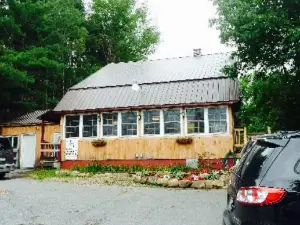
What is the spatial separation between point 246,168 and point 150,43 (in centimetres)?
4668

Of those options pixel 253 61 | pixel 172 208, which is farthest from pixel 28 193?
pixel 253 61

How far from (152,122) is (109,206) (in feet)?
32.8

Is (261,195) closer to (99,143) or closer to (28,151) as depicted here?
(99,143)

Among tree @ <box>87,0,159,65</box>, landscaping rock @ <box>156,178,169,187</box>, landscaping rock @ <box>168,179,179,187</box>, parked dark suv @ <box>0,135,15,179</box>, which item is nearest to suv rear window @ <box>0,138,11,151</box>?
parked dark suv @ <box>0,135,15,179</box>

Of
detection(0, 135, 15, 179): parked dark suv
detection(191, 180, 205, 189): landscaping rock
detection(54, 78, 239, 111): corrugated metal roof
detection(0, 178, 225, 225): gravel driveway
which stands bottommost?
detection(0, 178, 225, 225): gravel driveway

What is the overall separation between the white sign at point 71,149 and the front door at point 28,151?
6042 mm

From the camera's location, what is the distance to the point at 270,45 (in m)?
13.2

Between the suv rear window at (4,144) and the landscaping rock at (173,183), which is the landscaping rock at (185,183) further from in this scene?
the suv rear window at (4,144)

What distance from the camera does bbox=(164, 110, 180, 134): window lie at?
18703 millimetres

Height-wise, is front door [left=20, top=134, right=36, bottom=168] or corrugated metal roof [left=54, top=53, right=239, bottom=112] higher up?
corrugated metal roof [left=54, top=53, right=239, bottom=112]

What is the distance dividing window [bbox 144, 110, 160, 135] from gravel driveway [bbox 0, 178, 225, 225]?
20.6 ft

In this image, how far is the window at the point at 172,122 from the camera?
61.4 ft

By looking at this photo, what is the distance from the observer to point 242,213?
3564mm

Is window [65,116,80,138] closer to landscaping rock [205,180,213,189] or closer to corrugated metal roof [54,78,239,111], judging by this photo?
corrugated metal roof [54,78,239,111]
